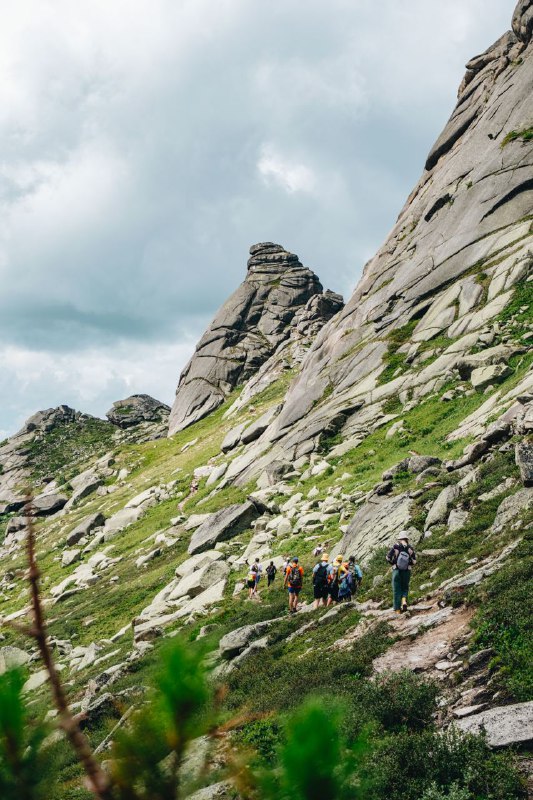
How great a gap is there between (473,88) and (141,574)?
223 feet

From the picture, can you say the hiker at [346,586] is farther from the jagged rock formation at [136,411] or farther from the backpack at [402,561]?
the jagged rock formation at [136,411]

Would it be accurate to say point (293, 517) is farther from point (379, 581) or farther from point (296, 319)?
point (296, 319)

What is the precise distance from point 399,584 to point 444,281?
37.3 m

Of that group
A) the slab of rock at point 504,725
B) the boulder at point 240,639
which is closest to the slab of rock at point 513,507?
the boulder at point 240,639

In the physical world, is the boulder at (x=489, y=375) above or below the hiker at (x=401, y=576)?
above

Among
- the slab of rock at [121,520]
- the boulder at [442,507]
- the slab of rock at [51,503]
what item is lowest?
the boulder at [442,507]

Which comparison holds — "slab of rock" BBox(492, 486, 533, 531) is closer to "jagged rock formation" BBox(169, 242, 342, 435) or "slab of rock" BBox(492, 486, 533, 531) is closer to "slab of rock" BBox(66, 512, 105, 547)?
"slab of rock" BBox(66, 512, 105, 547)

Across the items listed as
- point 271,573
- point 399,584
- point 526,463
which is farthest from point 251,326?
point 399,584

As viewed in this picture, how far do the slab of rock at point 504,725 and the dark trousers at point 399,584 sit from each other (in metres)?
5.61

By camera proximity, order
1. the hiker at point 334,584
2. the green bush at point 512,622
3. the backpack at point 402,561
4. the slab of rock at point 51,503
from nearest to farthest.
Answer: the green bush at point 512,622 → the backpack at point 402,561 → the hiker at point 334,584 → the slab of rock at point 51,503

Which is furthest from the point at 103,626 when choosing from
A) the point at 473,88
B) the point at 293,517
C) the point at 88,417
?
the point at 88,417

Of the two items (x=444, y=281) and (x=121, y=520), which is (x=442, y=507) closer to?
(x=444, y=281)

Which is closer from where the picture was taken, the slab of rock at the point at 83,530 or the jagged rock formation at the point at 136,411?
the slab of rock at the point at 83,530

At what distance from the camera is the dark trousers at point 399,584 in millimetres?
13180
